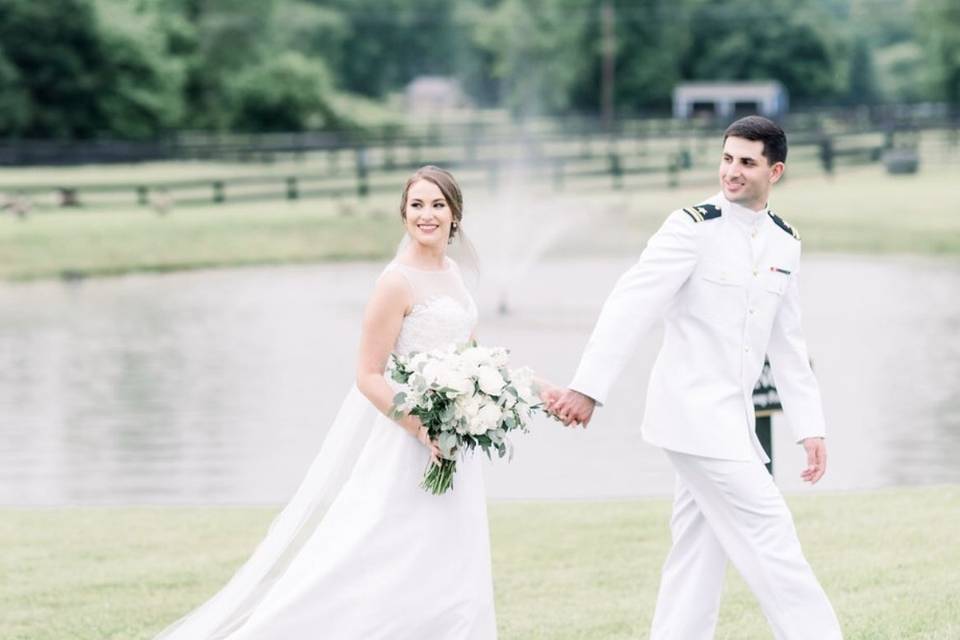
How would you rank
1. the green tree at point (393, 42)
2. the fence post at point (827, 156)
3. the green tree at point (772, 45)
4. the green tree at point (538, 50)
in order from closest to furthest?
the fence post at point (827, 156)
the green tree at point (538, 50)
the green tree at point (772, 45)
the green tree at point (393, 42)

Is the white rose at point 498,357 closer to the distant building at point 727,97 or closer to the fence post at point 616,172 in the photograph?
the fence post at point 616,172

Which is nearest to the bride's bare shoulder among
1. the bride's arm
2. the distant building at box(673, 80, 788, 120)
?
the bride's arm

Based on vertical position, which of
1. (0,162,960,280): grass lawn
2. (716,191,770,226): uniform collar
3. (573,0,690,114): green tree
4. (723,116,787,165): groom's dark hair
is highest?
(573,0,690,114): green tree

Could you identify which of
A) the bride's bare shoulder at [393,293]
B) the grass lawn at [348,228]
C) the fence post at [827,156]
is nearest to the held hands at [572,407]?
the bride's bare shoulder at [393,293]

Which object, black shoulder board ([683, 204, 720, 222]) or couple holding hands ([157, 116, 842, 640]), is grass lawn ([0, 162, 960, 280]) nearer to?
couple holding hands ([157, 116, 842, 640])

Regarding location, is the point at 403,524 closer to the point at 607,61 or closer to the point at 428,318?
the point at 428,318

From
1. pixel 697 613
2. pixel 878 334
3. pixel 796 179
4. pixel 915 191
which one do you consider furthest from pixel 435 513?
pixel 796 179

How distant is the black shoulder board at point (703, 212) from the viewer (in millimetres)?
5773

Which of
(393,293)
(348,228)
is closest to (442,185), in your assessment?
(393,293)

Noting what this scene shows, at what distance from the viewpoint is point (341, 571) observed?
5789 mm

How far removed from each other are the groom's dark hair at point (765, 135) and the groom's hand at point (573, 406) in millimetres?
960

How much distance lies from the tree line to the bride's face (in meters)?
58.3

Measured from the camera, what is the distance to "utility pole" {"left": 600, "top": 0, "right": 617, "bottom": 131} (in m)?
88.9

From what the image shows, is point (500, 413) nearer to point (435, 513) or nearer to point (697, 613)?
point (435, 513)
